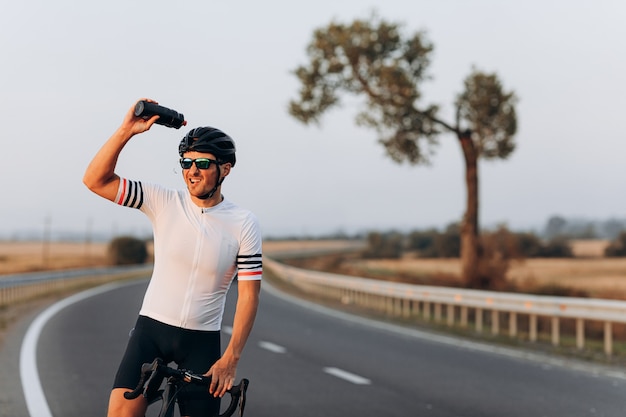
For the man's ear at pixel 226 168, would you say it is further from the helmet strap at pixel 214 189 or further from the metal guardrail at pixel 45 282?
the metal guardrail at pixel 45 282

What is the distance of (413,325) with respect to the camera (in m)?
21.4

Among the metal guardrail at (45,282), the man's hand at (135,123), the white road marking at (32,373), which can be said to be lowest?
the white road marking at (32,373)

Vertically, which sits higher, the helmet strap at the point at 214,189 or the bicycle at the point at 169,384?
the helmet strap at the point at 214,189

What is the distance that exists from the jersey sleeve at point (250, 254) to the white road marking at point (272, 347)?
1079cm

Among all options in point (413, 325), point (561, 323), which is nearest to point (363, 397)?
point (413, 325)

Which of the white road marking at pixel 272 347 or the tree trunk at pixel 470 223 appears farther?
the tree trunk at pixel 470 223

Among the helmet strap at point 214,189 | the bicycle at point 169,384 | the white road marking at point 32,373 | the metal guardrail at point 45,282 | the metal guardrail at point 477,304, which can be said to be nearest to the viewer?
the bicycle at point 169,384

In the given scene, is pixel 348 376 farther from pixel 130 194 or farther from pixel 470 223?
pixel 470 223

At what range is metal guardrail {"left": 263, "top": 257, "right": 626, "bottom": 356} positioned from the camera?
53.2 ft

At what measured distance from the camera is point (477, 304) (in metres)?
20.2

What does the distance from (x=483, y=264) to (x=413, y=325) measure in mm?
15497

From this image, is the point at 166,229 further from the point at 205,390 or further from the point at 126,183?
the point at 205,390

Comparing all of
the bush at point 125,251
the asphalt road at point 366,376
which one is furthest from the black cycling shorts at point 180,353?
the bush at point 125,251

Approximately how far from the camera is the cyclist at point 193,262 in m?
4.66
